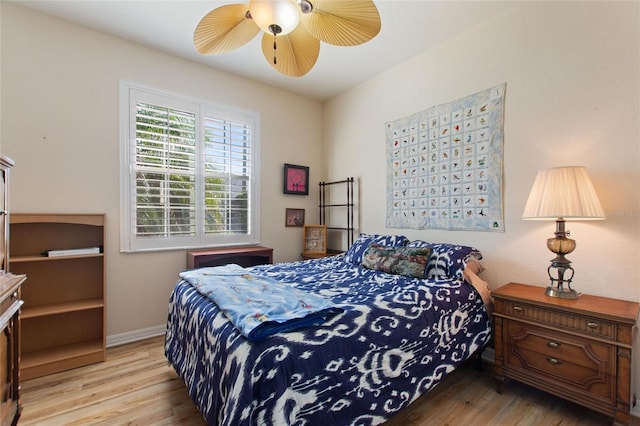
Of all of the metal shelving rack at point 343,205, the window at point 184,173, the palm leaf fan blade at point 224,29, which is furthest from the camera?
the metal shelving rack at point 343,205


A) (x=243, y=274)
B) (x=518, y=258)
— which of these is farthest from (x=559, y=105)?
(x=243, y=274)

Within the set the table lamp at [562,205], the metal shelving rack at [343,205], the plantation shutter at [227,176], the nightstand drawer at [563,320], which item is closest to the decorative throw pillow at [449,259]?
the nightstand drawer at [563,320]

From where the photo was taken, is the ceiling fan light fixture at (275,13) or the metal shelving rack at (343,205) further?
the metal shelving rack at (343,205)

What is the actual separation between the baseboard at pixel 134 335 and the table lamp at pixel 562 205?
3333mm

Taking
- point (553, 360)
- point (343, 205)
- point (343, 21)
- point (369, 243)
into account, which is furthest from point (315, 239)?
point (343, 21)

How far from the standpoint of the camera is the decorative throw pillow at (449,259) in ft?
7.16

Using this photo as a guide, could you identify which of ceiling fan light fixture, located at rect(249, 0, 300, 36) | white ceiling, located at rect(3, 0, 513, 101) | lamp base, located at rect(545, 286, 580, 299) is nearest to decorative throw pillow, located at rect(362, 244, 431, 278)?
lamp base, located at rect(545, 286, 580, 299)

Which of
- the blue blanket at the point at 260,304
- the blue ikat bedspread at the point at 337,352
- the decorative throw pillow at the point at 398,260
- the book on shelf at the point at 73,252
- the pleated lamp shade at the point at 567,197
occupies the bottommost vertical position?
the blue ikat bedspread at the point at 337,352

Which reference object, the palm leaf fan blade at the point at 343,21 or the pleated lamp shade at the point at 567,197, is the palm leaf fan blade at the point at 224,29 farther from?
the pleated lamp shade at the point at 567,197

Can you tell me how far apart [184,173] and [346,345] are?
2.51 meters

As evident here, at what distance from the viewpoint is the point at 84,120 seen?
2.53 meters

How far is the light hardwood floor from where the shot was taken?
1684mm

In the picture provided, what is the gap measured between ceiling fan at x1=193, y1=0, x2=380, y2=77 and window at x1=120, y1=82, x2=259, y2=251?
150 cm

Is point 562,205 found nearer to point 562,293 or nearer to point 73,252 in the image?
point 562,293
